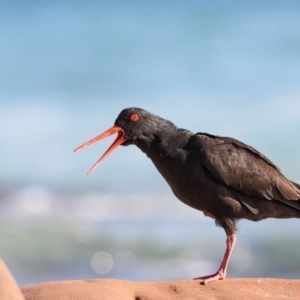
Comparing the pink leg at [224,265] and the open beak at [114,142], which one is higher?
→ the open beak at [114,142]

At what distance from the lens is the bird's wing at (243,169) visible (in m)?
9.89

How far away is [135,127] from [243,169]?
169cm

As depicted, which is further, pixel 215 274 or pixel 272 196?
pixel 272 196

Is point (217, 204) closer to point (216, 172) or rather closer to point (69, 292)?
point (216, 172)

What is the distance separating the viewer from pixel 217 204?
32.1 ft

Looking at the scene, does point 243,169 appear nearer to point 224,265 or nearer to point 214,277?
point 224,265

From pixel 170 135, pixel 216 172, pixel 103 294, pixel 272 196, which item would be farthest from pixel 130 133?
pixel 103 294

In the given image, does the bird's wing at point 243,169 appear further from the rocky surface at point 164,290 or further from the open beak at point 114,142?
the rocky surface at point 164,290

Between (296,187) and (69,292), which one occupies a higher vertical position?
(296,187)

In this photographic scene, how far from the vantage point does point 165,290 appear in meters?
8.61

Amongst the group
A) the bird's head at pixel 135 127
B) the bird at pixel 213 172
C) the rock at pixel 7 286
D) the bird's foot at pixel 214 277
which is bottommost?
the rock at pixel 7 286

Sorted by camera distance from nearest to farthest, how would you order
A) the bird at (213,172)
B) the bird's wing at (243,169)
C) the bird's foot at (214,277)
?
the bird's foot at (214,277)
the bird at (213,172)
the bird's wing at (243,169)

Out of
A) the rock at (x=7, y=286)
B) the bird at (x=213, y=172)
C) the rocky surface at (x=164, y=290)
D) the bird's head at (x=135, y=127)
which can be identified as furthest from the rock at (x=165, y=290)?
the bird's head at (x=135, y=127)

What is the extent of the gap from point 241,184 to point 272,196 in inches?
22.2
